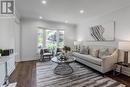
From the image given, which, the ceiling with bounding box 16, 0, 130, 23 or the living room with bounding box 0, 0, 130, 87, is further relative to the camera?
the ceiling with bounding box 16, 0, 130, 23

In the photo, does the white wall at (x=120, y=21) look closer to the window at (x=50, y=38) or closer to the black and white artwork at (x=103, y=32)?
the black and white artwork at (x=103, y=32)

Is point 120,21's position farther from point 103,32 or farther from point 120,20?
point 103,32

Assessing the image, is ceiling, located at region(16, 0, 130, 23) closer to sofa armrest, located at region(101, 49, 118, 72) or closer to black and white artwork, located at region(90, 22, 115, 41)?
black and white artwork, located at region(90, 22, 115, 41)

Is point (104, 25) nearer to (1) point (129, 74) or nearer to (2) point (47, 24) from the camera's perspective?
(1) point (129, 74)

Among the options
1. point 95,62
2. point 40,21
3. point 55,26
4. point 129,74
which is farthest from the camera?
point 55,26

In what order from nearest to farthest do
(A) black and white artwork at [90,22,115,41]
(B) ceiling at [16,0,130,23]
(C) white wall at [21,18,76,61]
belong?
(B) ceiling at [16,0,130,23] < (A) black and white artwork at [90,22,115,41] < (C) white wall at [21,18,76,61]

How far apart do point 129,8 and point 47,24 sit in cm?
448

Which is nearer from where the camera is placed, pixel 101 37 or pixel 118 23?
pixel 118 23

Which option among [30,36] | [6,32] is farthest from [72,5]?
[30,36]

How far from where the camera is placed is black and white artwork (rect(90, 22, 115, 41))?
4337mm

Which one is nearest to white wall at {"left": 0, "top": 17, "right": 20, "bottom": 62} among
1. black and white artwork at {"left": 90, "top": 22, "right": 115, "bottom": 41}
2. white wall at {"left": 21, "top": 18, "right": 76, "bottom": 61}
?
white wall at {"left": 21, "top": 18, "right": 76, "bottom": 61}

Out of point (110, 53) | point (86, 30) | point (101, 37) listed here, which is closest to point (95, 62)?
point (110, 53)

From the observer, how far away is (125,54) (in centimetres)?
352

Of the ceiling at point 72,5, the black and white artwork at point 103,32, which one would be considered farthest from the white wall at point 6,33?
the black and white artwork at point 103,32
